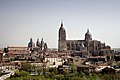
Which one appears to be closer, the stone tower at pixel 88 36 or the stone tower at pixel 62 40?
the stone tower at pixel 62 40

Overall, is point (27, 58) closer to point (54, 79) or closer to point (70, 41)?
point (70, 41)

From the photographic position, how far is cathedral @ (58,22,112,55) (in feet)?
111

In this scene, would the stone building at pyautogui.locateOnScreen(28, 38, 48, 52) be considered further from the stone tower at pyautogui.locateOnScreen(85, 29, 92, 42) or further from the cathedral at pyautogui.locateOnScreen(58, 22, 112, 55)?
the stone tower at pyautogui.locateOnScreen(85, 29, 92, 42)

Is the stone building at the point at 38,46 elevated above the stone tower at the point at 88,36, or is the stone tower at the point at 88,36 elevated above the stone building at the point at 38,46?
the stone tower at the point at 88,36

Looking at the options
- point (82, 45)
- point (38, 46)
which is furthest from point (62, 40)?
point (38, 46)

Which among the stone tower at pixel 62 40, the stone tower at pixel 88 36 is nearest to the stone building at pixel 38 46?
the stone tower at pixel 62 40

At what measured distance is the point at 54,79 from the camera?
47.0 feet

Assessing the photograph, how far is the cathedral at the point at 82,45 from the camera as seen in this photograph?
33906mm

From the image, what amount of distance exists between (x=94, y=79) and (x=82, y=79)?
552 mm

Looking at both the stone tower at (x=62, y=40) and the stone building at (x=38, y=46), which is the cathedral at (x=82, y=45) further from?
the stone building at (x=38, y=46)

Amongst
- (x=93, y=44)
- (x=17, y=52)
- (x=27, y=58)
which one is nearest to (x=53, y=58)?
(x=27, y=58)

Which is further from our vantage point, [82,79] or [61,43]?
[61,43]

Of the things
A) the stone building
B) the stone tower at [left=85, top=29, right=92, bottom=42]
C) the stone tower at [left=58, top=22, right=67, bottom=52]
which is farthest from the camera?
the stone building

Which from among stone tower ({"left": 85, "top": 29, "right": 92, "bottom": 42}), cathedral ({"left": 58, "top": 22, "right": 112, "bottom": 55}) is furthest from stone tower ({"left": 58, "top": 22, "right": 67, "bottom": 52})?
stone tower ({"left": 85, "top": 29, "right": 92, "bottom": 42})
